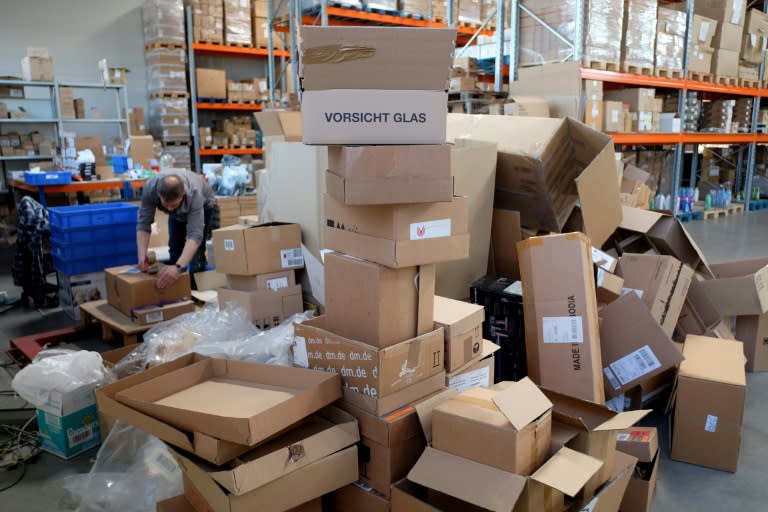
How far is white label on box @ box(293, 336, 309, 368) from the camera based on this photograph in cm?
222

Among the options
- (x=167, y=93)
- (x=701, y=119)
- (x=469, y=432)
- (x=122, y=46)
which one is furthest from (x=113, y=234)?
(x=701, y=119)

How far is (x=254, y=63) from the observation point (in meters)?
10.3

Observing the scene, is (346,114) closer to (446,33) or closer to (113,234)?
(446,33)

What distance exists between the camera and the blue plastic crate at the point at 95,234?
412 centimetres

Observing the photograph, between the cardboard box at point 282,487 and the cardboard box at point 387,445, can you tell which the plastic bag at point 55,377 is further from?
the cardboard box at point 387,445

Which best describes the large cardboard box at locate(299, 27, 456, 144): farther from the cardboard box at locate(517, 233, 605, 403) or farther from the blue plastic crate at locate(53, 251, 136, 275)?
the blue plastic crate at locate(53, 251, 136, 275)

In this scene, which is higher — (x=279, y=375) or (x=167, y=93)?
(x=167, y=93)

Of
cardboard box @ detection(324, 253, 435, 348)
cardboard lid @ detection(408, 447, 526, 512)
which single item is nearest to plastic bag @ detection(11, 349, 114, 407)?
cardboard box @ detection(324, 253, 435, 348)

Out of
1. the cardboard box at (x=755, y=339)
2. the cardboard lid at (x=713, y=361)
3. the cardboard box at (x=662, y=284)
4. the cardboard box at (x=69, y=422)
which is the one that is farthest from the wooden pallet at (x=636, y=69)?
the cardboard box at (x=69, y=422)

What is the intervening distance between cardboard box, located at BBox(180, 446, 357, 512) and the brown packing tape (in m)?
1.20

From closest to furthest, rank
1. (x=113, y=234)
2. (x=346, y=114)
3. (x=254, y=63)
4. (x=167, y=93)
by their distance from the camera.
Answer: (x=346, y=114) → (x=113, y=234) → (x=167, y=93) → (x=254, y=63)

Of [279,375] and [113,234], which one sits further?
[113,234]

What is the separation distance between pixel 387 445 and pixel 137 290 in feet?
7.48

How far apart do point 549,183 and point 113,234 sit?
9.84 ft
